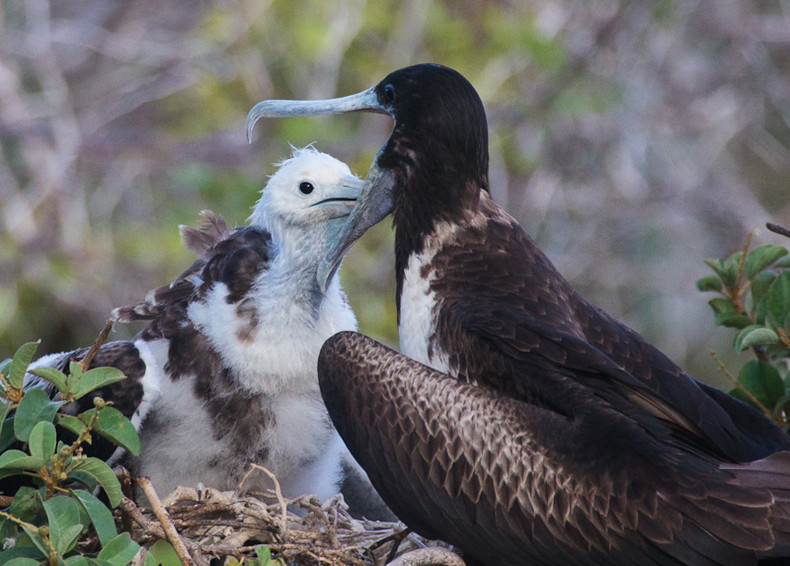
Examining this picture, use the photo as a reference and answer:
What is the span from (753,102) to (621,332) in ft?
16.9

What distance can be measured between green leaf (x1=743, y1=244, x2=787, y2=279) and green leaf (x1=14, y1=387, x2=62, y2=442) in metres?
1.72

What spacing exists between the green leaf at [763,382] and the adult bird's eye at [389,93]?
45.2 inches

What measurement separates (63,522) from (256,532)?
60 centimetres

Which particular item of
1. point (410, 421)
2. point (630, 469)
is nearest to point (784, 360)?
point (630, 469)

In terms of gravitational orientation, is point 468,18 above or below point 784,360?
above

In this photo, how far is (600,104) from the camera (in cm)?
727

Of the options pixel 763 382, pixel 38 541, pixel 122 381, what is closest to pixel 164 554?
pixel 38 541

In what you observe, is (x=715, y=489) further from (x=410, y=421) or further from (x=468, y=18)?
(x=468, y=18)

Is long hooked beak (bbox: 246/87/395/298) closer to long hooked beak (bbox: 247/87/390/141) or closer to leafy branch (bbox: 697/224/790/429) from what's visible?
long hooked beak (bbox: 247/87/390/141)

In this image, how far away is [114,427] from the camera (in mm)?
2471

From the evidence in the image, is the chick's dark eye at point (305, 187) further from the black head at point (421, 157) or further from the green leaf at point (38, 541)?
the green leaf at point (38, 541)

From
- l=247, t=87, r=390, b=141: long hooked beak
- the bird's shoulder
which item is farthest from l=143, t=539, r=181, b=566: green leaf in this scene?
l=247, t=87, r=390, b=141: long hooked beak

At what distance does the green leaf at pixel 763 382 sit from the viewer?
2934 mm

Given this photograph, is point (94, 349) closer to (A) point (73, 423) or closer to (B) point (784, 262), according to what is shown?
(A) point (73, 423)
